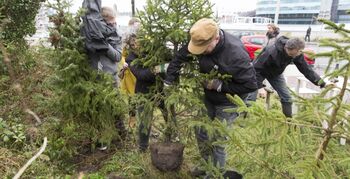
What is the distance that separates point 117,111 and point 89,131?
0.44 metres

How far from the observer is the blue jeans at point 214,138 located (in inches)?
126

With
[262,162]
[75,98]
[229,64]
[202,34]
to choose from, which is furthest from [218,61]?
[75,98]

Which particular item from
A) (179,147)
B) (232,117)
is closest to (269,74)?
(232,117)

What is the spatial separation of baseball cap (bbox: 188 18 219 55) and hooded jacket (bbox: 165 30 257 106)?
15 cm

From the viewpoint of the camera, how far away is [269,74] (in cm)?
502

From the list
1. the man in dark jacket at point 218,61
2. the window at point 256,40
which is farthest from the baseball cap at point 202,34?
the window at point 256,40

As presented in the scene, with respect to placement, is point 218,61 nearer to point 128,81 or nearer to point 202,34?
point 202,34

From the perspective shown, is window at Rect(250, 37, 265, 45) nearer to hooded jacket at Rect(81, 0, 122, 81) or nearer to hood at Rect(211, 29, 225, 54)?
hooded jacket at Rect(81, 0, 122, 81)

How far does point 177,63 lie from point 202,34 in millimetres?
479

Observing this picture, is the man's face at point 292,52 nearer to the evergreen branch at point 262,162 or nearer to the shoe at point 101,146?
the evergreen branch at point 262,162

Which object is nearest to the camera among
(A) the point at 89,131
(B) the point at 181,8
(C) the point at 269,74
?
(B) the point at 181,8

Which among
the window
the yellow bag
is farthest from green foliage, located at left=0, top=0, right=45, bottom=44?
the window

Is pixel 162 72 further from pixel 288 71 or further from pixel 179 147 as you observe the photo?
pixel 288 71

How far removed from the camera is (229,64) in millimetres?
2873
